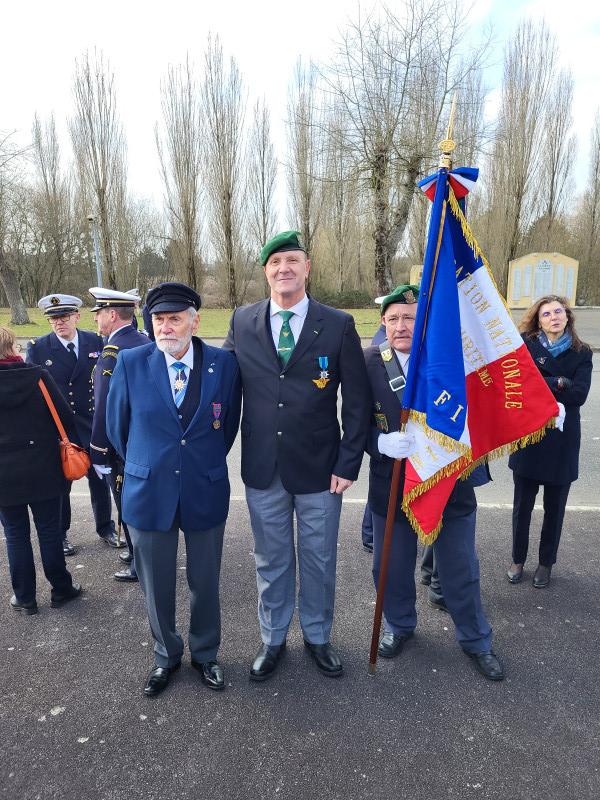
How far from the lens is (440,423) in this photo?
8.63 feet

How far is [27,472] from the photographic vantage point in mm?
3279

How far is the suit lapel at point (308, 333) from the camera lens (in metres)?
2.68

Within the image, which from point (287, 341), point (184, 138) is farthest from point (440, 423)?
point (184, 138)

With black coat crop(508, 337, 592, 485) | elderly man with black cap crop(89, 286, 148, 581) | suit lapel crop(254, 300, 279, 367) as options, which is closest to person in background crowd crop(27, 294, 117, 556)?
elderly man with black cap crop(89, 286, 148, 581)

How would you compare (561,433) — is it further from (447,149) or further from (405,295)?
(447,149)

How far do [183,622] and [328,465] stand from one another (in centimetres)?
145

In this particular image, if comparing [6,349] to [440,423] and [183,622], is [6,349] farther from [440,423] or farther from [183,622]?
[440,423]

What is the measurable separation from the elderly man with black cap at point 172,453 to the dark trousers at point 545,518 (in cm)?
216

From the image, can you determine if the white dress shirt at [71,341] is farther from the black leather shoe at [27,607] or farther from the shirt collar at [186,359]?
the shirt collar at [186,359]

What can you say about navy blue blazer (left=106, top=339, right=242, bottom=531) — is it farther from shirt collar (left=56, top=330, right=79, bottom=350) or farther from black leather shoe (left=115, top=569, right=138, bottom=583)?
shirt collar (left=56, top=330, right=79, bottom=350)

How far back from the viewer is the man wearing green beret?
2682mm

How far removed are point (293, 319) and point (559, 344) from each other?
2012 mm

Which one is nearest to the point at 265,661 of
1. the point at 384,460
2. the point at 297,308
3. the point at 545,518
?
the point at 384,460

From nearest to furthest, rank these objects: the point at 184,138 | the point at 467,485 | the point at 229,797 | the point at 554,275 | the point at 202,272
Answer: the point at 229,797
the point at 467,485
the point at 554,275
the point at 184,138
the point at 202,272
